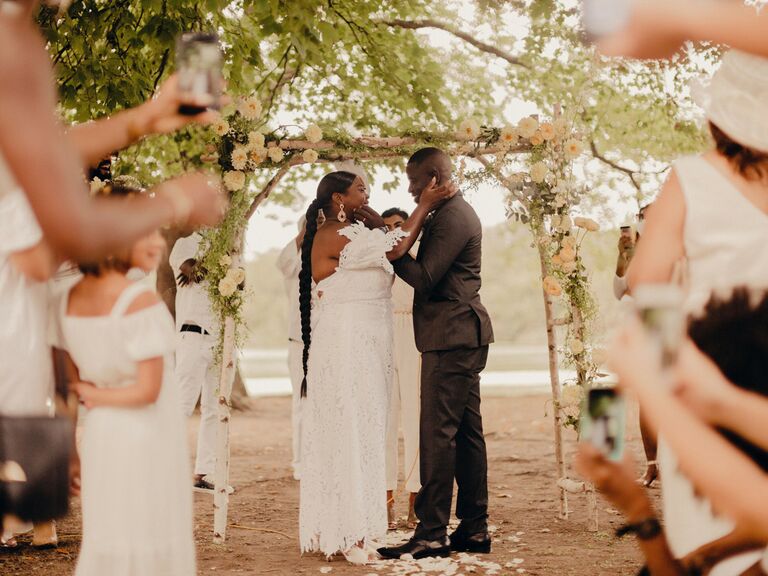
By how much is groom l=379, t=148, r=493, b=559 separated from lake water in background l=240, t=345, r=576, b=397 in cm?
539

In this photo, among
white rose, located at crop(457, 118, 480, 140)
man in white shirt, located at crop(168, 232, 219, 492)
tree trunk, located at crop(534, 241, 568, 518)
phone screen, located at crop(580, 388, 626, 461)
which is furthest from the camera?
man in white shirt, located at crop(168, 232, 219, 492)

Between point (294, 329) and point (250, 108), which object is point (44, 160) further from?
point (294, 329)

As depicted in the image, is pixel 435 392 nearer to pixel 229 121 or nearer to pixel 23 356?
pixel 229 121

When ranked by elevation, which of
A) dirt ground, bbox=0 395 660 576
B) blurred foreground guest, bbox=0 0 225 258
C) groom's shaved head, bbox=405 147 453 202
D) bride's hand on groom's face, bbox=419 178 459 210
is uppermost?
groom's shaved head, bbox=405 147 453 202

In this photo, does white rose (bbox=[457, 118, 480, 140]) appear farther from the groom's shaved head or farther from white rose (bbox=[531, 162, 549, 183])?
the groom's shaved head

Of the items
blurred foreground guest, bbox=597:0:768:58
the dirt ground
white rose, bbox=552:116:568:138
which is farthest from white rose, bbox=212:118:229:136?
blurred foreground guest, bbox=597:0:768:58

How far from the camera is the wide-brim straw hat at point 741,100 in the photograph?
5.86ft

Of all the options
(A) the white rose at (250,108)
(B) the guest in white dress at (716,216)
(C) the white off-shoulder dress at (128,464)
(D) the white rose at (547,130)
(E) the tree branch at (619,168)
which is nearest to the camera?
(B) the guest in white dress at (716,216)

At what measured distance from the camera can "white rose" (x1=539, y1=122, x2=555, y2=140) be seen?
7.01 metres

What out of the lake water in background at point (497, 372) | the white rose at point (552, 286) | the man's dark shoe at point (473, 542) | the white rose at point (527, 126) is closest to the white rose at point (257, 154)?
the white rose at point (527, 126)

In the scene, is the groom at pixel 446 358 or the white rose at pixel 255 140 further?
the white rose at pixel 255 140

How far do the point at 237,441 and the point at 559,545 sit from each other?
740cm

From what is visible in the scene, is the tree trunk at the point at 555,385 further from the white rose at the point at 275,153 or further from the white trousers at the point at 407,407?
the white rose at the point at 275,153

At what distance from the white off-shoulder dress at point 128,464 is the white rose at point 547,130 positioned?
4.53 metres
